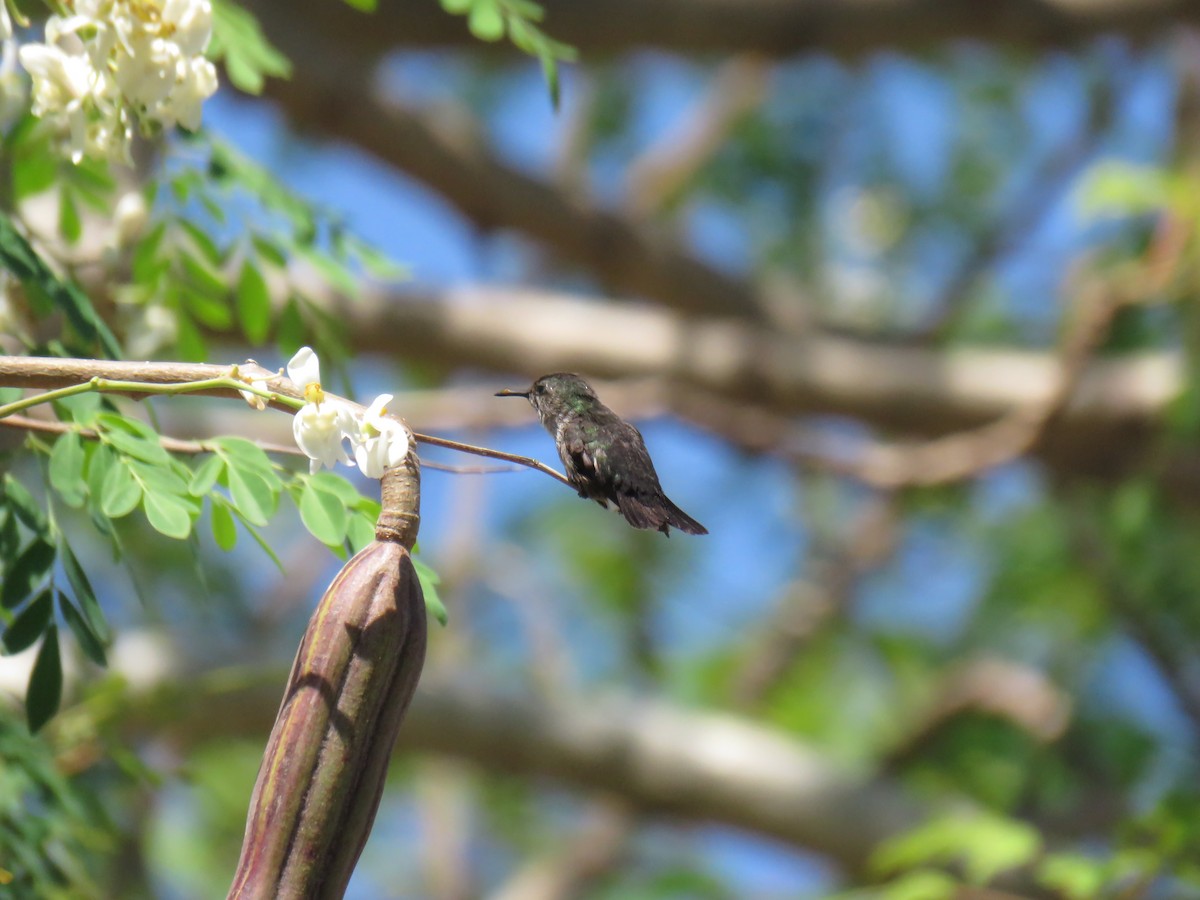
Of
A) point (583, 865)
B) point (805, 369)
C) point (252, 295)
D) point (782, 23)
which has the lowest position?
point (252, 295)

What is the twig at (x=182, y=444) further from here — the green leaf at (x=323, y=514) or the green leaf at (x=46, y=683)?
the green leaf at (x=46, y=683)

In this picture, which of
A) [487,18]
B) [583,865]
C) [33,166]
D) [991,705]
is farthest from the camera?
[583,865]

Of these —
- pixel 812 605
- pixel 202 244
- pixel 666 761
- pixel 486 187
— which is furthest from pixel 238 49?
pixel 812 605

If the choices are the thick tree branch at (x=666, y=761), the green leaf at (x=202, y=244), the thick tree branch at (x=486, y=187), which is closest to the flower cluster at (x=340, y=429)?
the green leaf at (x=202, y=244)

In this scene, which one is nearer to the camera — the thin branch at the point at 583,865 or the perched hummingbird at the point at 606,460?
the perched hummingbird at the point at 606,460

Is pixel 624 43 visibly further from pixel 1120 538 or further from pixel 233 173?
pixel 233 173

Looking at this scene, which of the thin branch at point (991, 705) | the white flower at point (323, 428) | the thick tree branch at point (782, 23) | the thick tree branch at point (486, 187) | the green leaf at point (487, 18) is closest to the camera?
the white flower at point (323, 428)

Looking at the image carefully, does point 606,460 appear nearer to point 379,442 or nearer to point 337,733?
point 379,442
